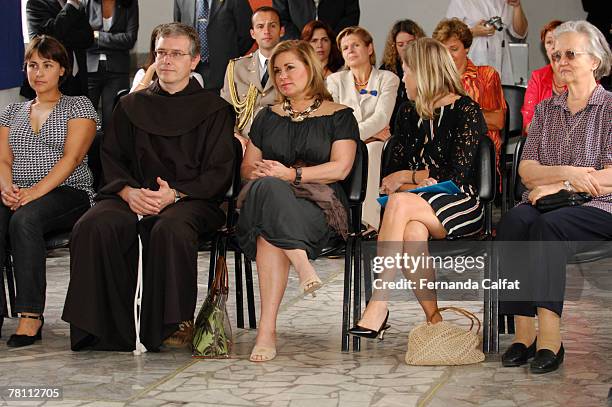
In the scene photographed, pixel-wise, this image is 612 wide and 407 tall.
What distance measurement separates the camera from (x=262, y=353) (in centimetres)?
453

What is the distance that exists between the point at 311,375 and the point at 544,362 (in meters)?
0.86

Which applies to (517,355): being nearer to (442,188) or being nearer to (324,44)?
(442,188)

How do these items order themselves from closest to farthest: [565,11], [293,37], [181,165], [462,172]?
[462,172] → [181,165] → [293,37] → [565,11]

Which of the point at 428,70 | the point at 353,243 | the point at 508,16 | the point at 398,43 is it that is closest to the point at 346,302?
the point at 353,243

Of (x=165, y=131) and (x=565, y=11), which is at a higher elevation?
(x=565, y=11)

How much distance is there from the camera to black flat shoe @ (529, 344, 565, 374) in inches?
167

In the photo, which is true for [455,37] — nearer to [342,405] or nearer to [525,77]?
[525,77]

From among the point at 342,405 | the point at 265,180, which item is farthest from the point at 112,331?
the point at 342,405

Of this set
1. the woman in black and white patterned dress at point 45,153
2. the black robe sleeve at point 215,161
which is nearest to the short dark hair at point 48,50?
the woman in black and white patterned dress at point 45,153

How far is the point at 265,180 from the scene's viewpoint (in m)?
4.65

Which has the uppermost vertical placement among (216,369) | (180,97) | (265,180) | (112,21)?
(112,21)

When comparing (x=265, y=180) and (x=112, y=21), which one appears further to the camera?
(x=112, y=21)

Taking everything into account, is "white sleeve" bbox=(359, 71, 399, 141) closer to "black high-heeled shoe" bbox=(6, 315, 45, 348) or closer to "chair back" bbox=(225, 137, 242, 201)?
"chair back" bbox=(225, 137, 242, 201)

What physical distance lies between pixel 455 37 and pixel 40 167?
2612 millimetres
